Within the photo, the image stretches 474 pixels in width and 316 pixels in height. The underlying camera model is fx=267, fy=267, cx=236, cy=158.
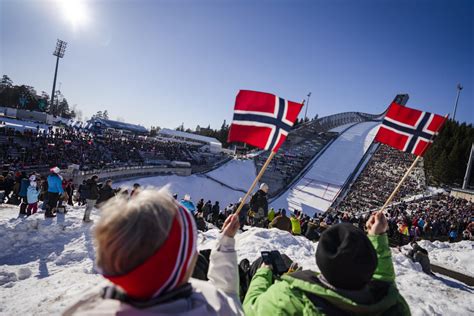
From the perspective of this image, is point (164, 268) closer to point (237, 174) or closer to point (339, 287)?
point (339, 287)

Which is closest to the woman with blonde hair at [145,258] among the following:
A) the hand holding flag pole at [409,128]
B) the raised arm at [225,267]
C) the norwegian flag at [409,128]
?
the raised arm at [225,267]

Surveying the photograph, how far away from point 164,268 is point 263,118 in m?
3.50

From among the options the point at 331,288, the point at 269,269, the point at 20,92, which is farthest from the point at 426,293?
the point at 20,92

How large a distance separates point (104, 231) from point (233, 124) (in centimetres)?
328

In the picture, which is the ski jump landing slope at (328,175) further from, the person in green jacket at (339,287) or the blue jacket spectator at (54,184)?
the person in green jacket at (339,287)

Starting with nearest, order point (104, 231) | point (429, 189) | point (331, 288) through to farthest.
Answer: point (104, 231)
point (331, 288)
point (429, 189)

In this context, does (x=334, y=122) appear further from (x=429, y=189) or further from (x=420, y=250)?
(x=420, y=250)

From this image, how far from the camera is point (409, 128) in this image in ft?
15.8

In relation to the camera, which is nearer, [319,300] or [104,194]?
[319,300]

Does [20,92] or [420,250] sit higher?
[20,92]

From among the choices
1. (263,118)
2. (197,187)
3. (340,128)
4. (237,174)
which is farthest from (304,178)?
(263,118)

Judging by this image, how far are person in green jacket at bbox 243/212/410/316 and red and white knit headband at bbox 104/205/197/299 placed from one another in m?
0.82

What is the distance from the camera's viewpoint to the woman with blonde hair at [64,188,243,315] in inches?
38.5

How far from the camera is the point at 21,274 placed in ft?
16.4
